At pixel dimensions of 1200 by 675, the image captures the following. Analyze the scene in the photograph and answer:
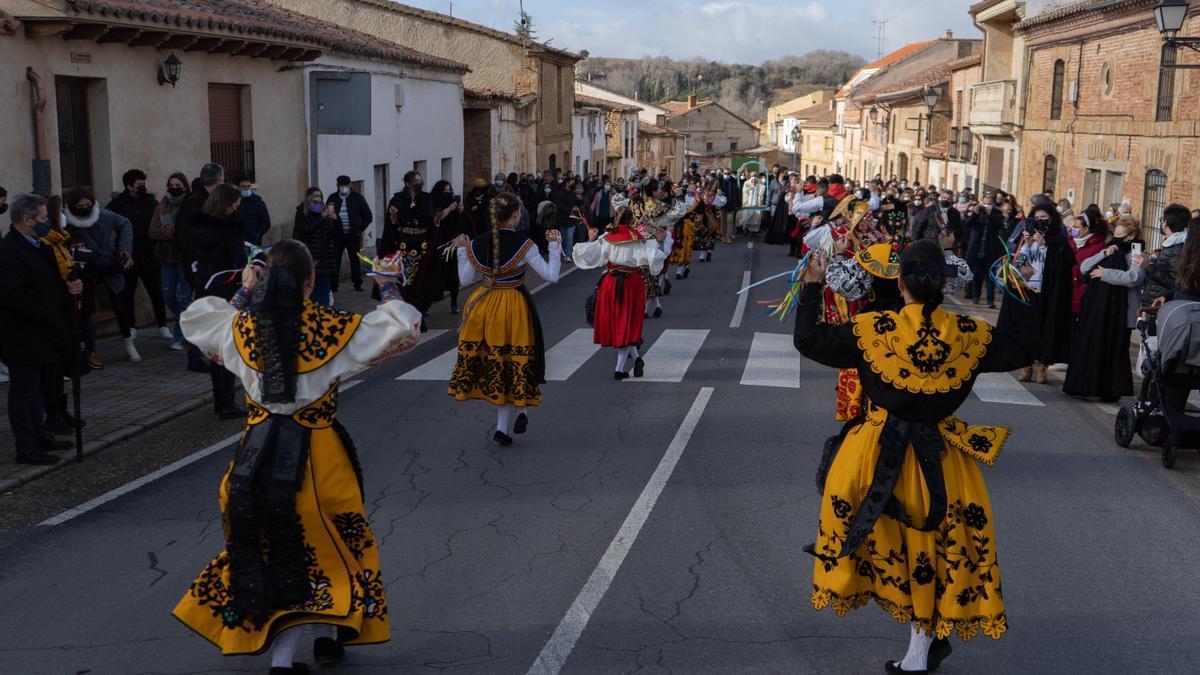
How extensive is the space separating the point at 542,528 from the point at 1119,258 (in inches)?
255

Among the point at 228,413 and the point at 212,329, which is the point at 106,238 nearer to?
the point at 228,413

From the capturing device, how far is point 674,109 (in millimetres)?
95000

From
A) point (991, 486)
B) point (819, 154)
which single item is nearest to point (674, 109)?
point (819, 154)

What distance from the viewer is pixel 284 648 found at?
471cm

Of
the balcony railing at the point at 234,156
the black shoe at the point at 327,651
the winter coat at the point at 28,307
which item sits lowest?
the black shoe at the point at 327,651

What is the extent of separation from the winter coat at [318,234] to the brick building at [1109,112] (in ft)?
47.3

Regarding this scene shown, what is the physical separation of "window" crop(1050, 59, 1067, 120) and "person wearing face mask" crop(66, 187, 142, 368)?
22.8m

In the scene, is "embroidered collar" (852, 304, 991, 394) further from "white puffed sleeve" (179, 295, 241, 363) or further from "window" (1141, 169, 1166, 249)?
"window" (1141, 169, 1166, 249)

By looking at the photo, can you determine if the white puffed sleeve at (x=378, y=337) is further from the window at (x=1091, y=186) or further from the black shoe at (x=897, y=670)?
the window at (x=1091, y=186)

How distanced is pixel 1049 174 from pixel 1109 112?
14.1 feet

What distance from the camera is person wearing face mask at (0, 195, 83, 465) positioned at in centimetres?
786

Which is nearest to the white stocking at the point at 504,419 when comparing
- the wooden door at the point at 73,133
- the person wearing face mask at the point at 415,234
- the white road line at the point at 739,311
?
the person wearing face mask at the point at 415,234

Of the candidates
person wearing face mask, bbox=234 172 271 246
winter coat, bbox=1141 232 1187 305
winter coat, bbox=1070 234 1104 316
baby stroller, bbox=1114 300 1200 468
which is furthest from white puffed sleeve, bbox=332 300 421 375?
person wearing face mask, bbox=234 172 271 246

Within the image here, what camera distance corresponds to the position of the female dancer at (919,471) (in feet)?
15.1
